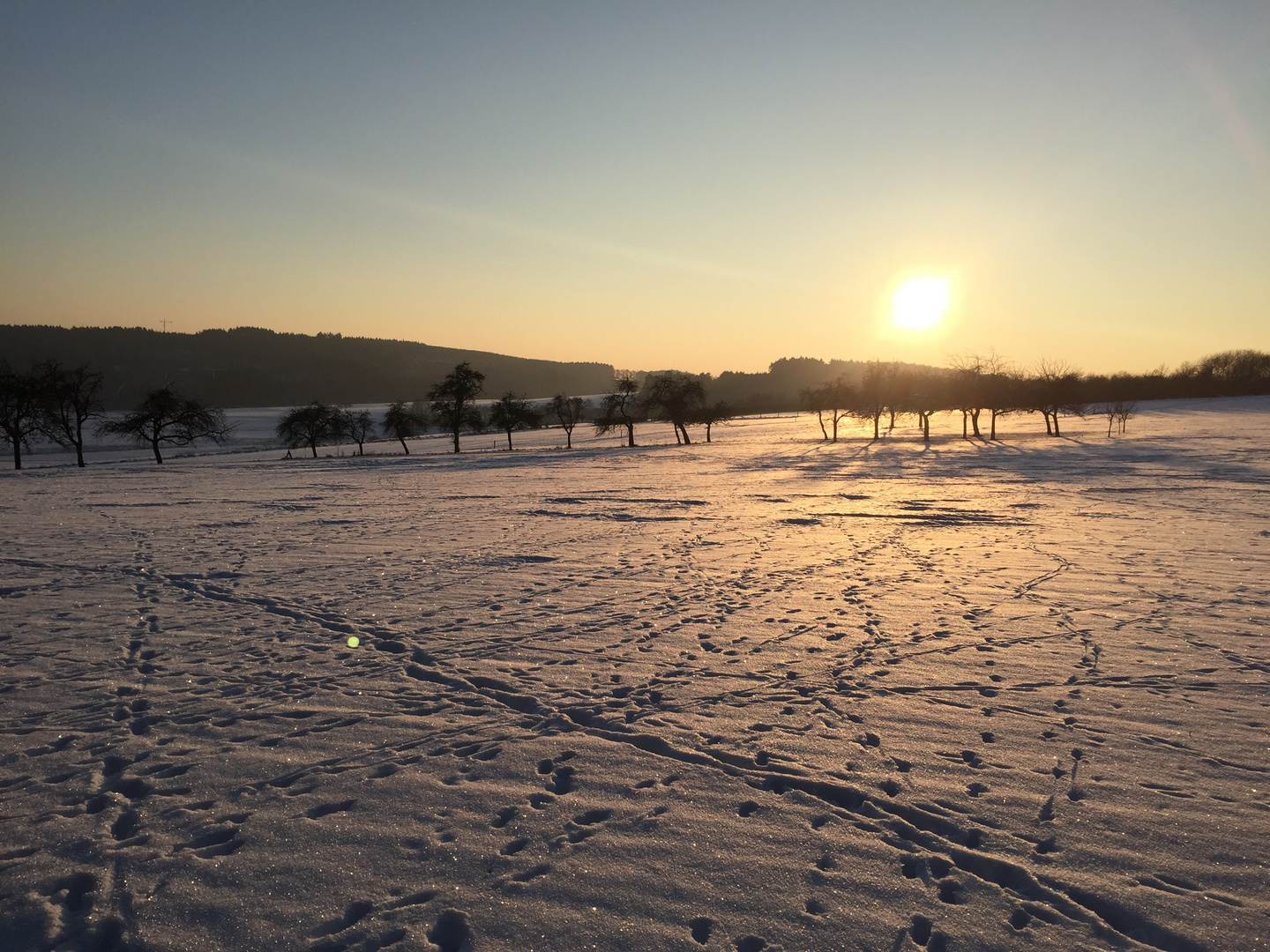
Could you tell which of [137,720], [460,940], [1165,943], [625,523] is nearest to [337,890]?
[460,940]

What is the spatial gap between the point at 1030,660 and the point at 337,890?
6753mm

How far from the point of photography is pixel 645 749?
527cm

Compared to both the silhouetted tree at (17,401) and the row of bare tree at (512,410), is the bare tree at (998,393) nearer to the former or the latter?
the row of bare tree at (512,410)

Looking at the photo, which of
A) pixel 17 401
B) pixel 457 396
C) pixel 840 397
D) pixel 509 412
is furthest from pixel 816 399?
pixel 17 401

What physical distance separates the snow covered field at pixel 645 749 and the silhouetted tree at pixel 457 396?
2114 inches

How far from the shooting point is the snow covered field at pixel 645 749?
140 inches

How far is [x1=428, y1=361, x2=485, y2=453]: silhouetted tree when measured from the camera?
2557 inches

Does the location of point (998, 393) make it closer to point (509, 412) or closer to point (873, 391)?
point (873, 391)

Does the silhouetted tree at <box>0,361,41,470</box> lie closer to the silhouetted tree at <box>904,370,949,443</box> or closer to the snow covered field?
the snow covered field

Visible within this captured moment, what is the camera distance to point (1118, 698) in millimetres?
5973

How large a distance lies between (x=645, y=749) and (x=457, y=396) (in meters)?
63.4

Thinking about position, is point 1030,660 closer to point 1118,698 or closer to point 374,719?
point 1118,698

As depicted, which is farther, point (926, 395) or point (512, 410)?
point (512, 410)

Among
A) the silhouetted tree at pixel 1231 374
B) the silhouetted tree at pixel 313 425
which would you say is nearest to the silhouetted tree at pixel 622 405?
the silhouetted tree at pixel 313 425
